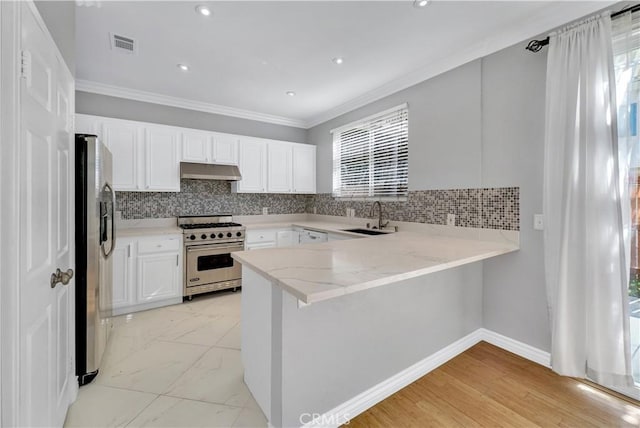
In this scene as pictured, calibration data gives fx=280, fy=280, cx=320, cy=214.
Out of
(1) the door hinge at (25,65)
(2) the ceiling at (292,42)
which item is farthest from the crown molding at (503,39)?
(1) the door hinge at (25,65)

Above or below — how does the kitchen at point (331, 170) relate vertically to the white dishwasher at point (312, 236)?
above

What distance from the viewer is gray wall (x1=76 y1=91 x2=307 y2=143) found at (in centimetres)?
342

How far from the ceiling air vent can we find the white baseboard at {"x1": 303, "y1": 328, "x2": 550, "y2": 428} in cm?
322

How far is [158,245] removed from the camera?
3.29 metres

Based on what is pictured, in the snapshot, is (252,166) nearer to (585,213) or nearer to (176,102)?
(176,102)

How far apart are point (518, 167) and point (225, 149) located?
3.46 metres

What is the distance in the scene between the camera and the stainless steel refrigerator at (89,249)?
70.9 inches

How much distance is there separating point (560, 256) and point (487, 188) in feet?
2.57

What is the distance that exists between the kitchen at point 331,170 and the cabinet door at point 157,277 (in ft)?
0.04

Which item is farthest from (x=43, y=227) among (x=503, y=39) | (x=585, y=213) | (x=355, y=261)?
(x=503, y=39)

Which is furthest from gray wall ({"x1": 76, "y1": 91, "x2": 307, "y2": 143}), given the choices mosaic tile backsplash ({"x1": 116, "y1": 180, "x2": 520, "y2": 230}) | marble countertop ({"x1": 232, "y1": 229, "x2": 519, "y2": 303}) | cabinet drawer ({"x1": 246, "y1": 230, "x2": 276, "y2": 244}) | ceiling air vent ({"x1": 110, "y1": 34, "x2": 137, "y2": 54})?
marble countertop ({"x1": 232, "y1": 229, "x2": 519, "y2": 303})

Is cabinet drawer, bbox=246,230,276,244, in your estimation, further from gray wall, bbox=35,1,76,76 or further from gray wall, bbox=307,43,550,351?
gray wall, bbox=35,1,76,76

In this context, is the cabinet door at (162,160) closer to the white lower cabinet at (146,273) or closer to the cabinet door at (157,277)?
the white lower cabinet at (146,273)

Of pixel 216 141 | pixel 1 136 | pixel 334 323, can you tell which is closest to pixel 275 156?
pixel 216 141
